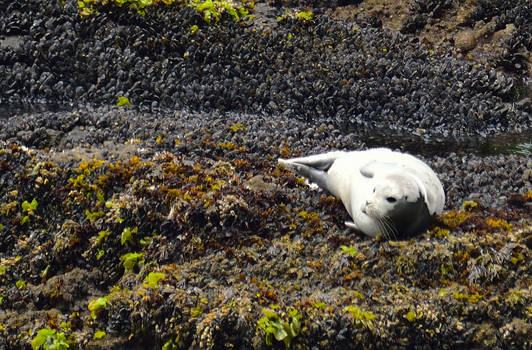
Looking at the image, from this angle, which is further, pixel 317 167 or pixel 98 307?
pixel 317 167

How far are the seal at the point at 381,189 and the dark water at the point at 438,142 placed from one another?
3.31 metres

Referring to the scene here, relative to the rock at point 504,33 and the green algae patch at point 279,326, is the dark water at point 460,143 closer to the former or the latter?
the rock at point 504,33

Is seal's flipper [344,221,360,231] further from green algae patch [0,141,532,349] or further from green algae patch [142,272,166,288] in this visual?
green algae patch [142,272,166,288]

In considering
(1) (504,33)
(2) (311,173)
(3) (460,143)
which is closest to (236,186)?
(2) (311,173)

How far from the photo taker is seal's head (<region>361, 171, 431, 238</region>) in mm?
5793

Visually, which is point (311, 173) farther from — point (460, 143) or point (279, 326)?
point (460, 143)

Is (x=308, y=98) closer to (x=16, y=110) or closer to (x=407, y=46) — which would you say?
(x=407, y=46)

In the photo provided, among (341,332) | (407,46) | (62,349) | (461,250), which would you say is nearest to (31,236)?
(62,349)

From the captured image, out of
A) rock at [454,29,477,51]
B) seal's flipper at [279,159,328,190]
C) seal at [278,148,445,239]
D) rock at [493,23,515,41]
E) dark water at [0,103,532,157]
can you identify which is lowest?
dark water at [0,103,532,157]

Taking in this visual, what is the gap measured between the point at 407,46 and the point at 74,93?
6786 mm

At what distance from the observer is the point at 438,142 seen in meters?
10.8

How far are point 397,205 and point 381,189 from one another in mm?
211

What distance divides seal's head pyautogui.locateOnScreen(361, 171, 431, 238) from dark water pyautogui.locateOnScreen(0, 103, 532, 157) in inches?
167

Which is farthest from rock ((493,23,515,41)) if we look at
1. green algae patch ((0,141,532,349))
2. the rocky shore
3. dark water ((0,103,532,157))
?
green algae patch ((0,141,532,349))
